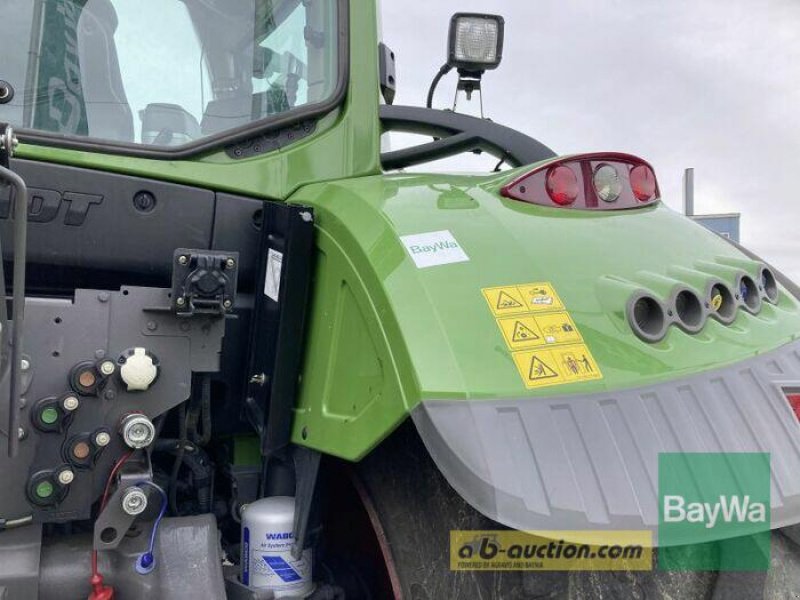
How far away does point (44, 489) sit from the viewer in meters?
1.39

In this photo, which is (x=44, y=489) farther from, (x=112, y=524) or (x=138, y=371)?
(x=138, y=371)

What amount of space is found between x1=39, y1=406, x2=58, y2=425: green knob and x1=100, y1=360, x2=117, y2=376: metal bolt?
0.11 m

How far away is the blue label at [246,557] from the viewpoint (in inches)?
63.6

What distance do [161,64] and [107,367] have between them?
31.7 inches

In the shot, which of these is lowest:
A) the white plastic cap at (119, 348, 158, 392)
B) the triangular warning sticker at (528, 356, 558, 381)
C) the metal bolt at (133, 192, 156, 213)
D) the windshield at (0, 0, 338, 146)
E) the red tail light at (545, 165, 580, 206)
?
the white plastic cap at (119, 348, 158, 392)

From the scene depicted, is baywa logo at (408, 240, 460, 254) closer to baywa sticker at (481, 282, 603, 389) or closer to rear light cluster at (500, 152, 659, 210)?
baywa sticker at (481, 282, 603, 389)

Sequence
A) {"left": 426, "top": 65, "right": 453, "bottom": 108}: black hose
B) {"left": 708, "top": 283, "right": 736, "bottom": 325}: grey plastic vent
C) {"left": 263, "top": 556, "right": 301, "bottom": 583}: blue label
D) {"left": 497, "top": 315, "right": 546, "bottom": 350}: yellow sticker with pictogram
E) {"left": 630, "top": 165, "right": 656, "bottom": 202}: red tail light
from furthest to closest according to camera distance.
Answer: {"left": 426, "top": 65, "right": 453, "bottom": 108}: black hose → {"left": 630, "top": 165, "right": 656, "bottom": 202}: red tail light → {"left": 263, "top": 556, "right": 301, "bottom": 583}: blue label → {"left": 708, "top": 283, "right": 736, "bottom": 325}: grey plastic vent → {"left": 497, "top": 315, "right": 546, "bottom": 350}: yellow sticker with pictogram

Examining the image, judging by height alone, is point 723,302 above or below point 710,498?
above

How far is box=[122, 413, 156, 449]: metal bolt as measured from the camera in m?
1.42

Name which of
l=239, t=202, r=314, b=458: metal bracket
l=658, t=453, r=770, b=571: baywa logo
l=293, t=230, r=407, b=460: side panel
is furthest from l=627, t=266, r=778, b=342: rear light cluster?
l=239, t=202, r=314, b=458: metal bracket

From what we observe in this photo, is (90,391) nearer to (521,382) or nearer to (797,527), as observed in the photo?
(521,382)

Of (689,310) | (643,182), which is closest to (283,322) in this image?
(689,310)

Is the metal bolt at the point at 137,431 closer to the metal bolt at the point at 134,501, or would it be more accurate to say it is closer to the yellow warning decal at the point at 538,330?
the metal bolt at the point at 134,501

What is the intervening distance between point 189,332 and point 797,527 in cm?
128
